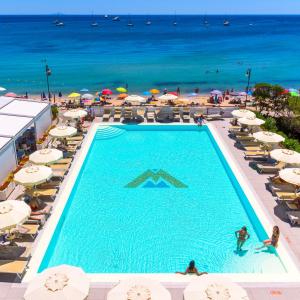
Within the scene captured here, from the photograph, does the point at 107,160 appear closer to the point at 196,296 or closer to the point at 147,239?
the point at 147,239

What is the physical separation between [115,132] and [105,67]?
3586 cm

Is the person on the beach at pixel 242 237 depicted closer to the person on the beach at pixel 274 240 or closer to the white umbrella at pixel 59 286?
the person on the beach at pixel 274 240

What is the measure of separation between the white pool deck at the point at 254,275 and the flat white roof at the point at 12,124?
3464 mm

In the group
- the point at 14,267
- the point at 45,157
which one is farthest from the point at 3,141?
the point at 14,267

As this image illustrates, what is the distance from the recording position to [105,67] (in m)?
56.8

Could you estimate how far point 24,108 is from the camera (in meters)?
20.5

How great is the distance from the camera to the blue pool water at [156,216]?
37.3 feet

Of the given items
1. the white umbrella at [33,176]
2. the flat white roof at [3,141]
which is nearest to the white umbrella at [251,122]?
the white umbrella at [33,176]

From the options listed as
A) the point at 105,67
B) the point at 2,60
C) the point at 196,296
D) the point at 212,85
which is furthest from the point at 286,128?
the point at 2,60

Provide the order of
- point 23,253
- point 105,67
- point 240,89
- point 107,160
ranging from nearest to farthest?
point 23,253 → point 107,160 → point 240,89 → point 105,67

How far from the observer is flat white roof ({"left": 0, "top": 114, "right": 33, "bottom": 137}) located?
664 inches

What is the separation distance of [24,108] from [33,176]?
26.7 feet

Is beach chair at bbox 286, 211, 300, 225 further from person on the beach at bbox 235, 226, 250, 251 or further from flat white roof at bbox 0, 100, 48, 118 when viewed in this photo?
flat white roof at bbox 0, 100, 48, 118

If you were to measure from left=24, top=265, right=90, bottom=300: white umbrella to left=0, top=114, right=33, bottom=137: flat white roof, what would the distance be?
32.8ft
